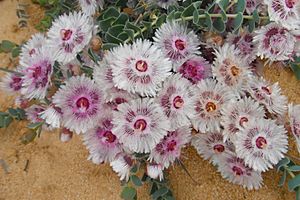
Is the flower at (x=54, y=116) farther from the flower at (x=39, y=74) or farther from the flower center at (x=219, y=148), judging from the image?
the flower center at (x=219, y=148)

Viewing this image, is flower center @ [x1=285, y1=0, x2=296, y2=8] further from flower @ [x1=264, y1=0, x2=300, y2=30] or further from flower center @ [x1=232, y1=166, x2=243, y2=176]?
flower center @ [x1=232, y1=166, x2=243, y2=176]

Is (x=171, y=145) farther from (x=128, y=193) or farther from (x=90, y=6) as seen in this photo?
(x=90, y=6)

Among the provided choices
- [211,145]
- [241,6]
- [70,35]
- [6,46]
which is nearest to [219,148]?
[211,145]

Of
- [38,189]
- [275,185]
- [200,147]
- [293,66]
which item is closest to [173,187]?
[200,147]

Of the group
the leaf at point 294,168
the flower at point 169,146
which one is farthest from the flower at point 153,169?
the leaf at point 294,168

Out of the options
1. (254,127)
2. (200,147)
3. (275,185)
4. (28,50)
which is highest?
(28,50)

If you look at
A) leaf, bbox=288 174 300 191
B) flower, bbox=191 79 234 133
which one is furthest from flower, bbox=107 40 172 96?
leaf, bbox=288 174 300 191

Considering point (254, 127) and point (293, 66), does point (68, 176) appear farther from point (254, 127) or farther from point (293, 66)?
point (293, 66)

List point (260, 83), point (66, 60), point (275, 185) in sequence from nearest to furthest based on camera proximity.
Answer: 1. point (66, 60)
2. point (260, 83)
3. point (275, 185)
